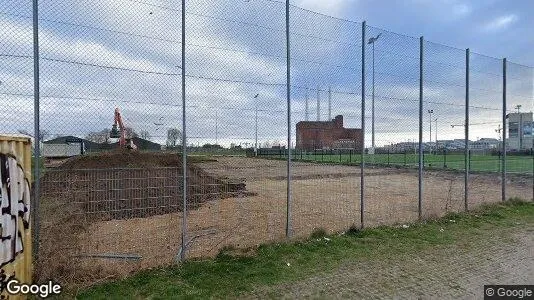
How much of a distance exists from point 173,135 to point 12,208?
244 cm

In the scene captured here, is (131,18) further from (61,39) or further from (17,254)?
(17,254)

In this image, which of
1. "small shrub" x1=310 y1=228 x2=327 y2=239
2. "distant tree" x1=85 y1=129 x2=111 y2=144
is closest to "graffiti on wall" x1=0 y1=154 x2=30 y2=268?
"distant tree" x1=85 y1=129 x2=111 y2=144

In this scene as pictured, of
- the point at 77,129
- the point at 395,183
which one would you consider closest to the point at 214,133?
the point at 77,129

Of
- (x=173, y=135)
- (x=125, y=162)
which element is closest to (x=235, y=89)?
(x=173, y=135)

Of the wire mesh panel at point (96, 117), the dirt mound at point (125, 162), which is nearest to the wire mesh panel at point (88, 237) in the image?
the wire mesh panel at point (96, 117)

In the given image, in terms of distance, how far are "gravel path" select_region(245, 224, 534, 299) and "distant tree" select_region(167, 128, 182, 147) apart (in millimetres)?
2704

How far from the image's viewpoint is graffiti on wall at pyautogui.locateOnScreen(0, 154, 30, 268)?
3.92 metres

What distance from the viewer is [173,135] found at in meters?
5.97

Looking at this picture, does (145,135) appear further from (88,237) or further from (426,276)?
(426,276)

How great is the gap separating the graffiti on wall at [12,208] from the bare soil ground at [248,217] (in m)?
0.92

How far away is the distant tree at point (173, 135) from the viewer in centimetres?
595

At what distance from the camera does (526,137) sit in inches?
553

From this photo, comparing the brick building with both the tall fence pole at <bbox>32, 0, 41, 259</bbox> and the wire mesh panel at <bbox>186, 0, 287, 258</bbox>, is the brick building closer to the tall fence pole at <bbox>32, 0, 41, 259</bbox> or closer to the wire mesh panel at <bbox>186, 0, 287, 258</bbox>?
the wire mesh panel at <bbox>186, 0, 287, 258</bbox>

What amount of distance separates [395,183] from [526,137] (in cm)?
666
